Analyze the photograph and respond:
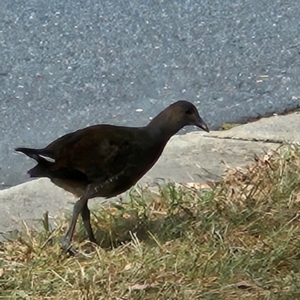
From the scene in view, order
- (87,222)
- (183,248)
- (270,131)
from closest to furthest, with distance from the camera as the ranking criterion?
(183,248) < (87,222) < (270,131)

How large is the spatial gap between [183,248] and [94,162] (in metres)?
0.55

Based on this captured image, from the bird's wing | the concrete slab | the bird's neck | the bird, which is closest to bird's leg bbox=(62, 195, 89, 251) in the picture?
the bird

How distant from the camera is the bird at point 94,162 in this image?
173 inches

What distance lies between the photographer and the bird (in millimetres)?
4383

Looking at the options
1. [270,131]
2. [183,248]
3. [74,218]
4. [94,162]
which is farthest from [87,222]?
[270,131]

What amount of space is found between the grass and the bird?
218 mm

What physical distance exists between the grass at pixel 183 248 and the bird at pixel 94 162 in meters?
0.22

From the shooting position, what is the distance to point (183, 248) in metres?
4.33

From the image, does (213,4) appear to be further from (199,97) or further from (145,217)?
(145,217)

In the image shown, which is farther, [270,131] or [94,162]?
[270,131]

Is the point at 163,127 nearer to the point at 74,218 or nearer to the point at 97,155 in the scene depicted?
the point at 97,155

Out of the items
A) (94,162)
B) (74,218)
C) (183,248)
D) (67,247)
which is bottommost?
(183,248)

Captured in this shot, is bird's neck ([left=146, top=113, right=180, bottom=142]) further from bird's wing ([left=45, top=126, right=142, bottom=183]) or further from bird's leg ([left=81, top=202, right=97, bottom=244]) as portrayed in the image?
bird's leg ([left=81, top=202, right=97, bottom=244])

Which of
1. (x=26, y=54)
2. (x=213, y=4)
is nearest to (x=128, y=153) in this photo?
(x=26, y=54)
